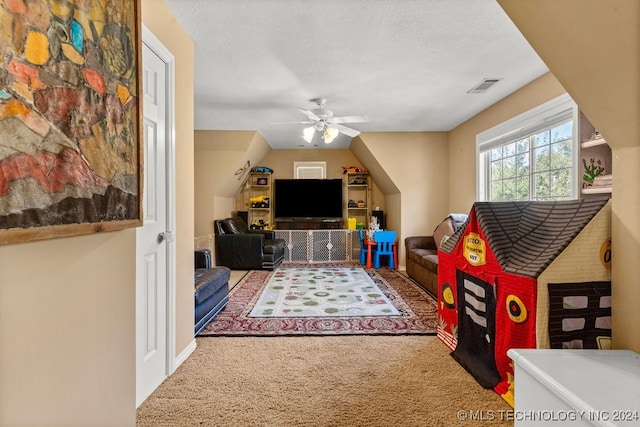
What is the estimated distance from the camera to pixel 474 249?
1989 millimetres

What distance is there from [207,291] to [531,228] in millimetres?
2562

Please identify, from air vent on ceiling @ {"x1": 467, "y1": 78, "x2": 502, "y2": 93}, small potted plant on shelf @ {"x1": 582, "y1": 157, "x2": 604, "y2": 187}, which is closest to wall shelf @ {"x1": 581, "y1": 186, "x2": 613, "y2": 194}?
small potted plant on shelf @ {"x1": 582, "y1": 157, "x2": 604, "y2": 187}

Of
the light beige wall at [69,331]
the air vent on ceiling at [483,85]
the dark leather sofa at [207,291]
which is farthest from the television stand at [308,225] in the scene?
the light beige wall at [69,331]

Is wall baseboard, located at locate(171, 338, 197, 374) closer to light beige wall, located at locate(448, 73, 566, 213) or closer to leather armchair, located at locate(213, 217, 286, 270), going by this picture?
leather armchair, located at locate(213, 217, 286, 270)

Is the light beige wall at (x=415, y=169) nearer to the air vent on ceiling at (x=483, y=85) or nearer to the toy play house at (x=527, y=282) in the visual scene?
the air vent on ceiling at (x=483, y=85)

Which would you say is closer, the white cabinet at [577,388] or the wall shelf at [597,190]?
the white cabinet at [577,388]

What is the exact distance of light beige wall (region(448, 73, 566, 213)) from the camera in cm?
304

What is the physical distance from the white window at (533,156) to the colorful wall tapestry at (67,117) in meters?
3.45

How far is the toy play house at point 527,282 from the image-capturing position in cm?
143

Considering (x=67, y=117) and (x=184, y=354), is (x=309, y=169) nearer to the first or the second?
(x=184, y=354)

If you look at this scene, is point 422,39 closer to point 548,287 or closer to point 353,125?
point 548,287

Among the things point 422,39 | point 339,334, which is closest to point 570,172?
point 422,39

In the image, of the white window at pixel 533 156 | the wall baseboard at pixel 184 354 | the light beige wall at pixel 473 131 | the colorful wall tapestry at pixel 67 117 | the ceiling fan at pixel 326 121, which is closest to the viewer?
the colorful wall tapestry at pixel 67 117

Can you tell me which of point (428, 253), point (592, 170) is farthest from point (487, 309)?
point (428, 253)
